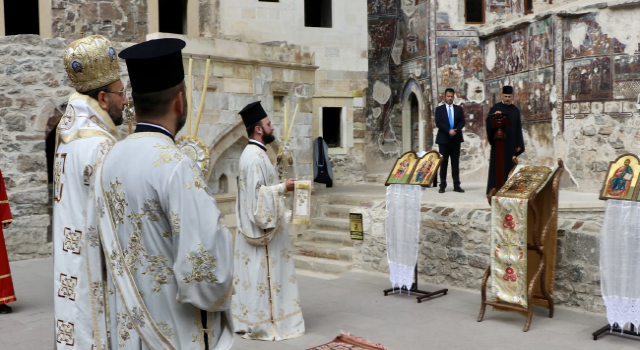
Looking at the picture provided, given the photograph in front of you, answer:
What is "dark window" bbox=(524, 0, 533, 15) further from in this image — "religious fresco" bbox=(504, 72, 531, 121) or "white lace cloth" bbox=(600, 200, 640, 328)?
"white lace cloth" bbox=(600, 200, 640, 328)

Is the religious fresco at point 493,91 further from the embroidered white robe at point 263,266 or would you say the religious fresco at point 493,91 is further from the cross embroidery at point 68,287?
the cross embroidery at point 68,287

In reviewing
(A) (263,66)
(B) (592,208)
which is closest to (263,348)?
(B) (592,208)

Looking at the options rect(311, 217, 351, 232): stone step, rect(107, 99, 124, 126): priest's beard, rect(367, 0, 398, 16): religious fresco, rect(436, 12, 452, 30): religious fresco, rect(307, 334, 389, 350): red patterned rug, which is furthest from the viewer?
rect(367, 0, 398, 16): religious fresco

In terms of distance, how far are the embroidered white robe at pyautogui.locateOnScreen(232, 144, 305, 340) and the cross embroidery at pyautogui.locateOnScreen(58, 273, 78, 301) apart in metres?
2.48

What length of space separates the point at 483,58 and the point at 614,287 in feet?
36.3

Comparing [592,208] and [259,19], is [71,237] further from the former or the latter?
[259,19]

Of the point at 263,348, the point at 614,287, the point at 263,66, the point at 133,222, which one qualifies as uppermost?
the point at 263,66

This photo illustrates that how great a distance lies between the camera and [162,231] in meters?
2.25

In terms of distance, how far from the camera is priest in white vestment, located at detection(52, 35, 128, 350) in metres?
3.02

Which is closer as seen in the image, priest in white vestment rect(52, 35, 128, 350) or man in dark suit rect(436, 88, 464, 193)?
priest in white vestment rect(52, 35, 128, 350)

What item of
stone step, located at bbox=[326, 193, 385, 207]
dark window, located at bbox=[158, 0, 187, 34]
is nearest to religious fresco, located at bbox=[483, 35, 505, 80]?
stone step, located at bbox=[326, 193, 385, 207]

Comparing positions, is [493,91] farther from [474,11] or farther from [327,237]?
[327,237]

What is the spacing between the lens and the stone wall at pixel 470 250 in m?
5.95

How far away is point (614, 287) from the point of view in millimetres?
5203
